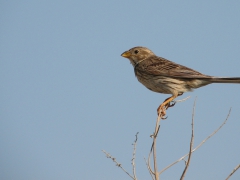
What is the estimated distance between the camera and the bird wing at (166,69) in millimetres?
8711

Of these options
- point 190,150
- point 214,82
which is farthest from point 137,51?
point 190,150

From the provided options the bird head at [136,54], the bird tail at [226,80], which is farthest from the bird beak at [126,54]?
the bird tail at [226,80]

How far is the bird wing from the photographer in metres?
8.71

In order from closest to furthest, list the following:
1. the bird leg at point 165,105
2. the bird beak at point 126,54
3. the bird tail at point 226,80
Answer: the bird tail at point 226,80 → the bird leg at point 165,105 → the bird beak at point 126,54

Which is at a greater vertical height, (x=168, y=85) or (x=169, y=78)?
(x=169, y=78)

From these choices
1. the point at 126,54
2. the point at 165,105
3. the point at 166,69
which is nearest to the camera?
the point at 165,105

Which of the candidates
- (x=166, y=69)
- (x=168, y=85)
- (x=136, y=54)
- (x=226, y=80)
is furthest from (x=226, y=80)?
(x=136, y=54)

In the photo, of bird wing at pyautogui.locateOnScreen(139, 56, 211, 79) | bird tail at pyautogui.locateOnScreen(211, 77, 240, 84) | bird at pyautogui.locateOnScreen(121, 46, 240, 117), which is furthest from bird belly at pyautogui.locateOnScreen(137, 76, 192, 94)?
bird tail at pyautogui.locateOnScreen(211, 77, 240, 84)

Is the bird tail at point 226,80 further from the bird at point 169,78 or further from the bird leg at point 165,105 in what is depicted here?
the bird leg at point 165,105

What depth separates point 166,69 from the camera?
29.9 feet

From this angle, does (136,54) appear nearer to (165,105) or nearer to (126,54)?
(126,54)

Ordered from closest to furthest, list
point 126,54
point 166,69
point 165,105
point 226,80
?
1. point 226,80
2. point 165,105
3. point 166,69
4. point 126,54

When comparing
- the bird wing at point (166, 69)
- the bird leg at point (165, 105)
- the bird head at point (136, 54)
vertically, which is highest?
the bird head at point (136, 54)

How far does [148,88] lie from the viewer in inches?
358
